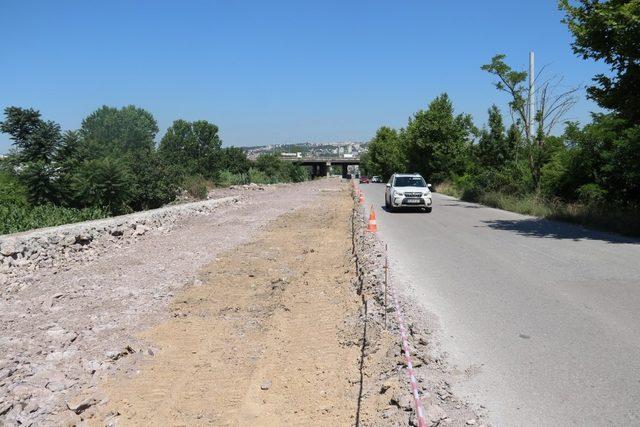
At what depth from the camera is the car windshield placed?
2334 centimetres

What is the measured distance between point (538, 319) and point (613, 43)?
10049 mm

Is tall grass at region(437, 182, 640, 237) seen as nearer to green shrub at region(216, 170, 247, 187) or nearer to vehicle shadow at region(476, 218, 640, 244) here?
vehicle shadow at region(476, 218, 640, 244)

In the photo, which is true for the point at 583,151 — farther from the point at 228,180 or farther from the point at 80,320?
the point at 228,180

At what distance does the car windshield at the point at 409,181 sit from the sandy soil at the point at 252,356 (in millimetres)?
13141

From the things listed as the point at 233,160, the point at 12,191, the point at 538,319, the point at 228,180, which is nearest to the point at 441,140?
the point at 228,180

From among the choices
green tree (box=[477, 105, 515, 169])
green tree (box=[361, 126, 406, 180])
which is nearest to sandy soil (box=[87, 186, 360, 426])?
green tree (box=[477, 105, 515, 169])

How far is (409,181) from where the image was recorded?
77.5ft

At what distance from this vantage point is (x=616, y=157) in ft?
54.4

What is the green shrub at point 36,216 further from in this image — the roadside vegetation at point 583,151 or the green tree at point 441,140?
the green tree at point 441,140

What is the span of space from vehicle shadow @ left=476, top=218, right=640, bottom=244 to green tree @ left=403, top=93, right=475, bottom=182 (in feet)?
96.6

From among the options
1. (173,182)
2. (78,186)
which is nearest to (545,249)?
(78,186)

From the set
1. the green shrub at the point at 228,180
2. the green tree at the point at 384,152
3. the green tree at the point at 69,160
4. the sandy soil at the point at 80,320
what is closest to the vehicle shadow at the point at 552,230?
the sandy soil at the point at 80,320

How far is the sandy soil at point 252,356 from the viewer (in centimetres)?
464

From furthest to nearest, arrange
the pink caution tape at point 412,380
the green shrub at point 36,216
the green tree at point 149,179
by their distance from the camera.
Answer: the green tree at point 149,179
the green shrub at point 36,216
the pink caution tape at point 412,380
